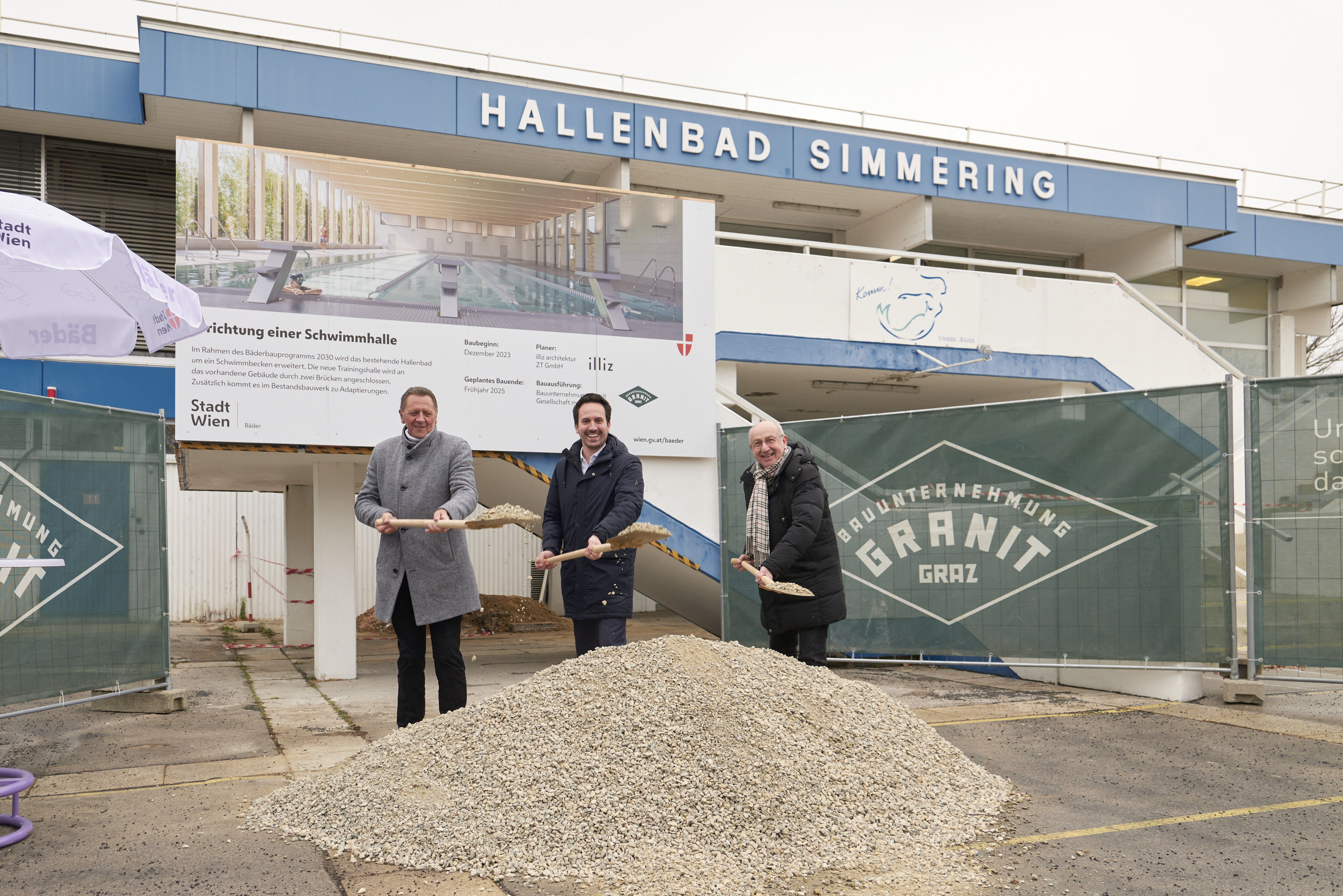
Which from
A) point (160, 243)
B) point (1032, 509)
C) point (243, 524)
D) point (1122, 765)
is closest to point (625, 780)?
point (1122, 765)

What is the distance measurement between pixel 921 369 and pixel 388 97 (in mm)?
7946

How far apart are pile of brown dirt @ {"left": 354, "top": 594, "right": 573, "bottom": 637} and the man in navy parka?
30.5 feet

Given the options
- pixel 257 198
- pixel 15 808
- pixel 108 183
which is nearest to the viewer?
pixel 15 808

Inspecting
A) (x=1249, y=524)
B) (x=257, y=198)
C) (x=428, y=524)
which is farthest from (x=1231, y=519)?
(x=257, y=198)

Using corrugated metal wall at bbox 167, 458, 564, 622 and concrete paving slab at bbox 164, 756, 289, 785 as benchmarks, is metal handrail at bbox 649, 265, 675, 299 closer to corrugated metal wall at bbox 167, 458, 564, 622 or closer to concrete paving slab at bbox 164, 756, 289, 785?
concrete paving slab at bbox 164, 756, 289, 785

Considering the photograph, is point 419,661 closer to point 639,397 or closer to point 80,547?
point 80,547

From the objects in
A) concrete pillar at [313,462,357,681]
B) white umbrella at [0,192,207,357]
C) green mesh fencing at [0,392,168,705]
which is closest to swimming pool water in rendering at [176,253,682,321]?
concrete pillar at [313,462,357,681]

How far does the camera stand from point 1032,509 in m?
7.47

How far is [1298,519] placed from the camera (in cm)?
611

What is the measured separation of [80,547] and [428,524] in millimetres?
3080

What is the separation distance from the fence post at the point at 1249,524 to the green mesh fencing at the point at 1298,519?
0.01m

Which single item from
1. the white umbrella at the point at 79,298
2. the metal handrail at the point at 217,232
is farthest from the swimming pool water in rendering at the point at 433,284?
the white umbrella at the point at 79,298

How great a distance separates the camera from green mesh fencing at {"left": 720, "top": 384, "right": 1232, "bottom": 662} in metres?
6.61

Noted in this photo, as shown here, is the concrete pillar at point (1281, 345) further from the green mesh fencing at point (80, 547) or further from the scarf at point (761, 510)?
the green mesh fencing at point (80, 547)
